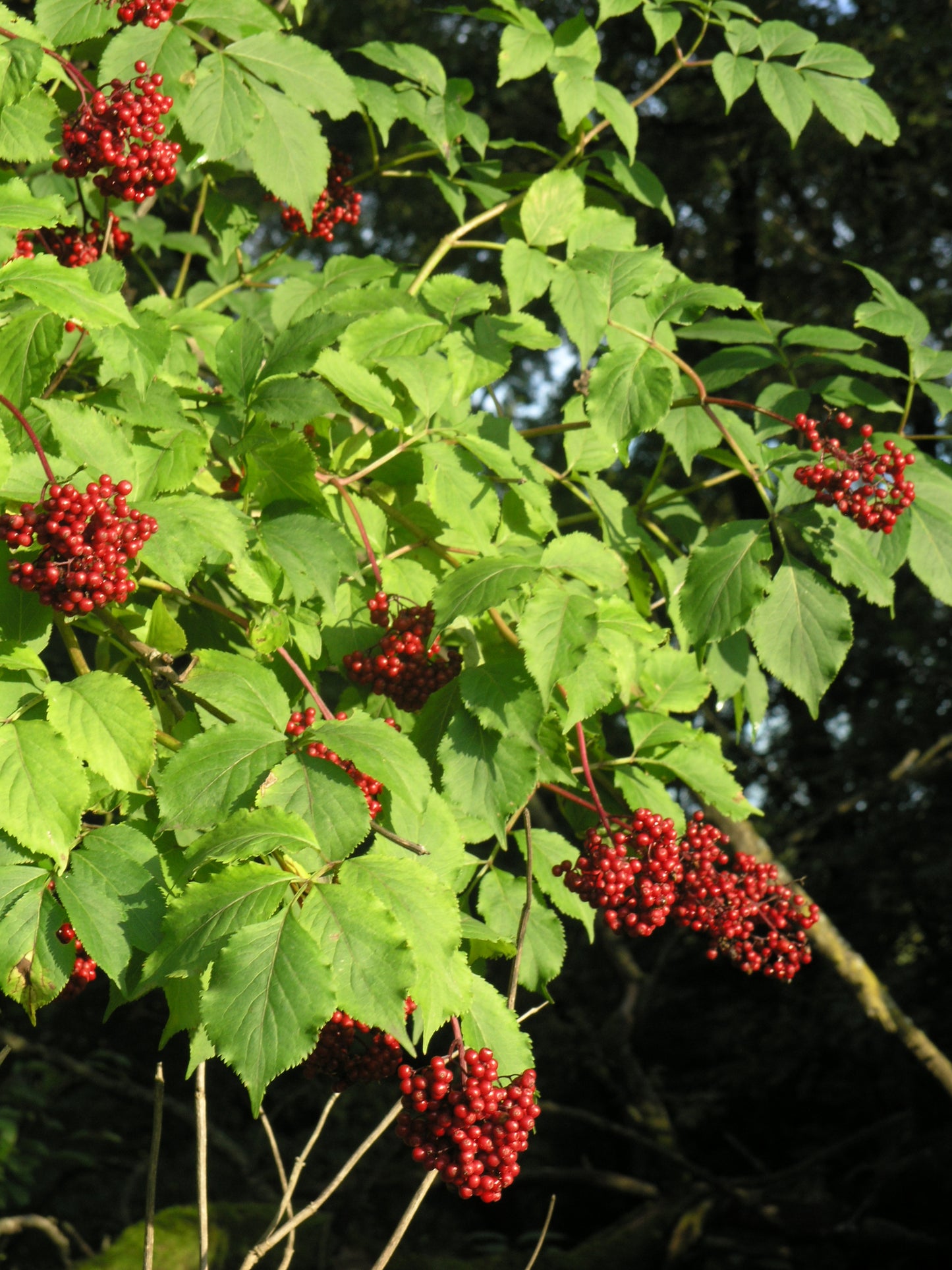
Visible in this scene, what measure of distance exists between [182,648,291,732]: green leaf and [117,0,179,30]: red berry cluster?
1.17 metres

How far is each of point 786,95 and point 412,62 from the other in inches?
32.9

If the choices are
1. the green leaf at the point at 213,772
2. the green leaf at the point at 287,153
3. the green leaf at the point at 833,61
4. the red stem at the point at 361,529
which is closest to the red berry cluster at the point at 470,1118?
the green leaf at the point at 213,772

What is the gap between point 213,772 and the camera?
1378 millimetres

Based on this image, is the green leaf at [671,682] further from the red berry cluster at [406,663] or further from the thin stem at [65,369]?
the thin stem at [65,369]

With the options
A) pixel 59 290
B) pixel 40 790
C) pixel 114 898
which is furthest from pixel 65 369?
pixel 114 898

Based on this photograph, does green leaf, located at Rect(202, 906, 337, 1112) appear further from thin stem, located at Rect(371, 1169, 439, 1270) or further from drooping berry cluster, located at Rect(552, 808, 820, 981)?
drooping berry cluster, located at Rect(552, 808, 820, 981)

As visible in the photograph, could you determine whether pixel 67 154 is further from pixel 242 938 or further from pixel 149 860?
pixel 242 938

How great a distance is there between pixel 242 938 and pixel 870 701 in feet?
20.5

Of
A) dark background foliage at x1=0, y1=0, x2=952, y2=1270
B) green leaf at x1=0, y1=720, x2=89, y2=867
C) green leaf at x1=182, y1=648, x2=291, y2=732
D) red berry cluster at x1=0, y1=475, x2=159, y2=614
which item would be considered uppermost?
red berry cluster at x1=0, y1=475, x2=159, y2=614

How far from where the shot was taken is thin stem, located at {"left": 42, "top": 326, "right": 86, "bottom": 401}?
5.95 feet

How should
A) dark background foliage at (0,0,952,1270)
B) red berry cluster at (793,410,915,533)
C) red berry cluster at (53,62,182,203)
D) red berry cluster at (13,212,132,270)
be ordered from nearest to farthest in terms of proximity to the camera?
red berry cluster at (53,62,182,203)
red berry cluster at (793,410,915,533)
red berry cluster at (13,212,132,270)
dark background foliage at (0,0,952,1270)

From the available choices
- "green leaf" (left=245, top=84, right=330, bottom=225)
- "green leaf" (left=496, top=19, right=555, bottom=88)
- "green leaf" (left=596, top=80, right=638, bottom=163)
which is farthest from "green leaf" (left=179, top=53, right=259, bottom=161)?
"green leaf" (left=596, top=80, right=638, bottom=163)

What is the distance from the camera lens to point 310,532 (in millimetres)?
1662

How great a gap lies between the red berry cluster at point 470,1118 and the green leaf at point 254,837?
337mm
